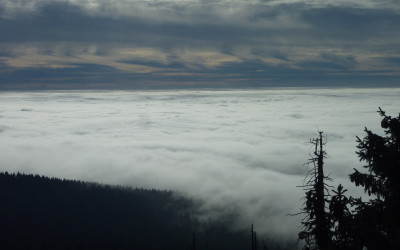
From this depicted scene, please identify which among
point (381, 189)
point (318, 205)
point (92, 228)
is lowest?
point (92, 228)

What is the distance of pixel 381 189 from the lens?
15.3 meters

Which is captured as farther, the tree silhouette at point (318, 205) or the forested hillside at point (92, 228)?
the forested hillside at point (92, 228)

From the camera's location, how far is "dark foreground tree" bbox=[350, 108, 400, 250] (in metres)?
14.4

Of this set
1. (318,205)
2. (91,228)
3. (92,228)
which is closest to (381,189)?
(318,205)

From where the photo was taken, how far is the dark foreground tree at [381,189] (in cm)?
1442

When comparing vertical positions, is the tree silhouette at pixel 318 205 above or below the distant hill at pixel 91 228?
above

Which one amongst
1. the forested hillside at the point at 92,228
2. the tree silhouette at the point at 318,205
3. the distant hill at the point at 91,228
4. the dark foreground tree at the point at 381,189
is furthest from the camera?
the forested hillside at the point at 92,228

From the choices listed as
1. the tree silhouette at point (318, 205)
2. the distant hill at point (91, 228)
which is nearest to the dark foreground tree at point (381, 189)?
the tree silhouette at point (318, 205)

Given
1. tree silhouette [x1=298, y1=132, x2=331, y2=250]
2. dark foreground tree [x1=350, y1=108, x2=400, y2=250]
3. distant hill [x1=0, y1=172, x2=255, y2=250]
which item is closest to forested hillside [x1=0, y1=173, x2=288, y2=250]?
distant hill [x1=0, y1=172, x2=255, y2=250]

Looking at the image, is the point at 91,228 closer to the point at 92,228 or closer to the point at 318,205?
the point at 92,228

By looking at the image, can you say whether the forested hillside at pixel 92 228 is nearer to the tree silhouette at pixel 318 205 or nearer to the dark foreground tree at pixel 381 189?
the tree silhouette at pixel 318 205

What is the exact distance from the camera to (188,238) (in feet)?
557

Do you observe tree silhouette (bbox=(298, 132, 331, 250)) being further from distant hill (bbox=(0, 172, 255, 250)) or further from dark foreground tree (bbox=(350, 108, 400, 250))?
distant hill (bbox=(0, 172, 255, 250))

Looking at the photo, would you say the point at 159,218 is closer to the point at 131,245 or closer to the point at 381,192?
the point at 131,245
